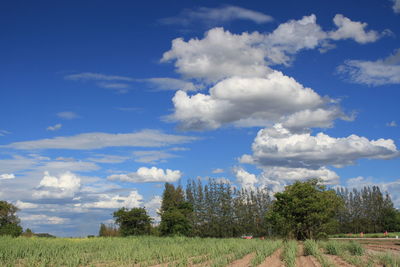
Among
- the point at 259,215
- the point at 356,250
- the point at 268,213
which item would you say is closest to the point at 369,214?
the point at 259,215

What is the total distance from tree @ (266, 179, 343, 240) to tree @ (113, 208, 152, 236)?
83.6 ft

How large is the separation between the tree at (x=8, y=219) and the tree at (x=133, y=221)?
14554mm

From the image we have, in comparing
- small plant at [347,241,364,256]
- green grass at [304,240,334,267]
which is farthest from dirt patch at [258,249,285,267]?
small plant at [347,241,364,256]

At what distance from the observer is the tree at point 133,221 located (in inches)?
2373

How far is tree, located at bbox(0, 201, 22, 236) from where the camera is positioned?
2213 inches

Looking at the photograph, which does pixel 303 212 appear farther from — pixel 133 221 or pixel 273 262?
pixel 133 221

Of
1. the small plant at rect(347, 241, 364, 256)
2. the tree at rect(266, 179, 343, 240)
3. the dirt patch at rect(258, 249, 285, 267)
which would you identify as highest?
the tree at rect(266, 179, 343, 240)

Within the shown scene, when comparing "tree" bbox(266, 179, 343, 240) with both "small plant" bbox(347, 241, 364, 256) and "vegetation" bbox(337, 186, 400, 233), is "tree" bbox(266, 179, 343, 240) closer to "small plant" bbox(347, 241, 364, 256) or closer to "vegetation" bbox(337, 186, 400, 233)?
"small plant" bbox(347, 241, 364, 256)

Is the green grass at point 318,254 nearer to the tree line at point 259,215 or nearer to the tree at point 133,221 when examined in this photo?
the tree line at point 259,215

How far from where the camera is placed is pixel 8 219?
60625 mm

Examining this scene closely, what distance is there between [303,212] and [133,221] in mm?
30140

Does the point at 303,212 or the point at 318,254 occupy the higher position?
the point at 303,212

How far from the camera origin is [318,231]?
4153 centimetres

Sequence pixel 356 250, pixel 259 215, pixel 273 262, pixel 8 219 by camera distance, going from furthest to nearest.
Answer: pixel 259 215 < pixel 8 219 < pixel 356 250 < pixel 273 262
